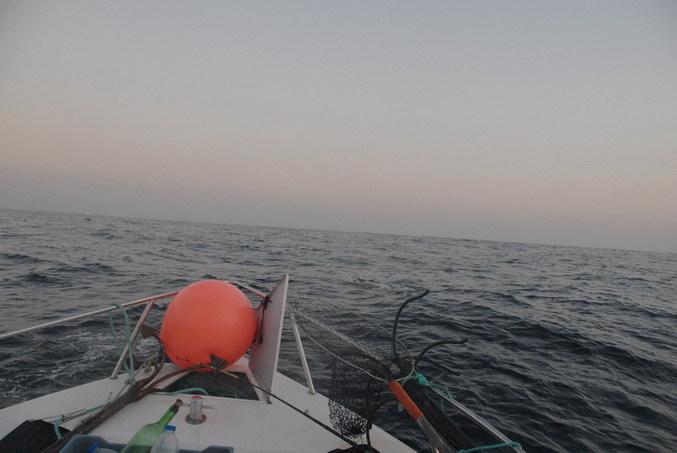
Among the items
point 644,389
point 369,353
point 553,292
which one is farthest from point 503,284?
point 369,353

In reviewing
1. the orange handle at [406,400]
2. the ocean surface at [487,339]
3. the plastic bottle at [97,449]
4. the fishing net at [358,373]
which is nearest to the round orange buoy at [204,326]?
the fishing net at [358,373]

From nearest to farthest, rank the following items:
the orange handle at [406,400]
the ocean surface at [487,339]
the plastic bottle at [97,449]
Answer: the plastic bottle at [97,449] → the orange handle at [406,400] → the ocean surface at [487,339]

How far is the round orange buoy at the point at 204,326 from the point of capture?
3582 mm

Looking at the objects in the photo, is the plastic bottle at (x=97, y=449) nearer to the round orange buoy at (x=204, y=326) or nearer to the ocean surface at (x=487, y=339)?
the round orange buoy at (x=204, y=326)

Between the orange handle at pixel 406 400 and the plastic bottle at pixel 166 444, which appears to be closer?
the plastic bottle at pixel 166 444

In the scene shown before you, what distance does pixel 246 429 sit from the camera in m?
3.06

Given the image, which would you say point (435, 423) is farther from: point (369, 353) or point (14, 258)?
point (14, 258)

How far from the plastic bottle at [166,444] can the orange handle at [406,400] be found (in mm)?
1462

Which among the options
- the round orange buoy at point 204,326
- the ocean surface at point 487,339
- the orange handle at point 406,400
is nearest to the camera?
the orange handle at point 406,400

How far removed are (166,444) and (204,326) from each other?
5.07 ft

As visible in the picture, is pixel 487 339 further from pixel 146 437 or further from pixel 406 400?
pixel 146 437

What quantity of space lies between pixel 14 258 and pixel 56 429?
1855cm

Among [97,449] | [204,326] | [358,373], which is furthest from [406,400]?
[204,326]

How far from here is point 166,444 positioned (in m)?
2.09
